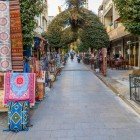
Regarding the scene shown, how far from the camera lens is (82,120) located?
1076 cm

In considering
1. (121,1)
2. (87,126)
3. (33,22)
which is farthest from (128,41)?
(87,126)

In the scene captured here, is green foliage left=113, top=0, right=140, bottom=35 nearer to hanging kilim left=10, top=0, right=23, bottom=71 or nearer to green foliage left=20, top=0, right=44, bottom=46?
green foliage left=20, top=0, right=44, bottom=46

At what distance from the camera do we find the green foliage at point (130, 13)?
15453 millimetres

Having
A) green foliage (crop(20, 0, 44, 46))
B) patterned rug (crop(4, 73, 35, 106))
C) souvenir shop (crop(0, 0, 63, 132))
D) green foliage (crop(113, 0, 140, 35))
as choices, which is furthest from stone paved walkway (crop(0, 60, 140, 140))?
green foliage (crop(113, 0, 140, 35))

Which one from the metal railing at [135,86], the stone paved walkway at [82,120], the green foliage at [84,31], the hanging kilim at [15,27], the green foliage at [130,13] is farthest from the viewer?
the green foliage at [84,31]

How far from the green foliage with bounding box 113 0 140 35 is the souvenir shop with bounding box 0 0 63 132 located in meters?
3.98

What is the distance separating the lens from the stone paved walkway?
8.93 m

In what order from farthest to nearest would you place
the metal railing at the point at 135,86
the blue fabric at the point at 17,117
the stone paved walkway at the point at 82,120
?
the metal railing at the point at 135,86 → the blue fabric at the point at 17,117 → the stone paved walkway at the point at 82,120

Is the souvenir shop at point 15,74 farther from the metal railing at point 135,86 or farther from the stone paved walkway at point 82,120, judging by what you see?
the metal railing at point 135,86

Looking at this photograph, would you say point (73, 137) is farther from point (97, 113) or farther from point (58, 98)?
point (58, 98)

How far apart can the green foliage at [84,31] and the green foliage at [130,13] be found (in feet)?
64.9

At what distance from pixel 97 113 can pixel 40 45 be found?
14.6m

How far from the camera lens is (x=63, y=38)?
38.2 meters

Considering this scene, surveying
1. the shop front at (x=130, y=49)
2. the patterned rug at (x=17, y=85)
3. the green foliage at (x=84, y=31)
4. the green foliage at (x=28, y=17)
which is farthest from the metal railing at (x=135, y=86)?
the green foliage at (x=84, y=31)
